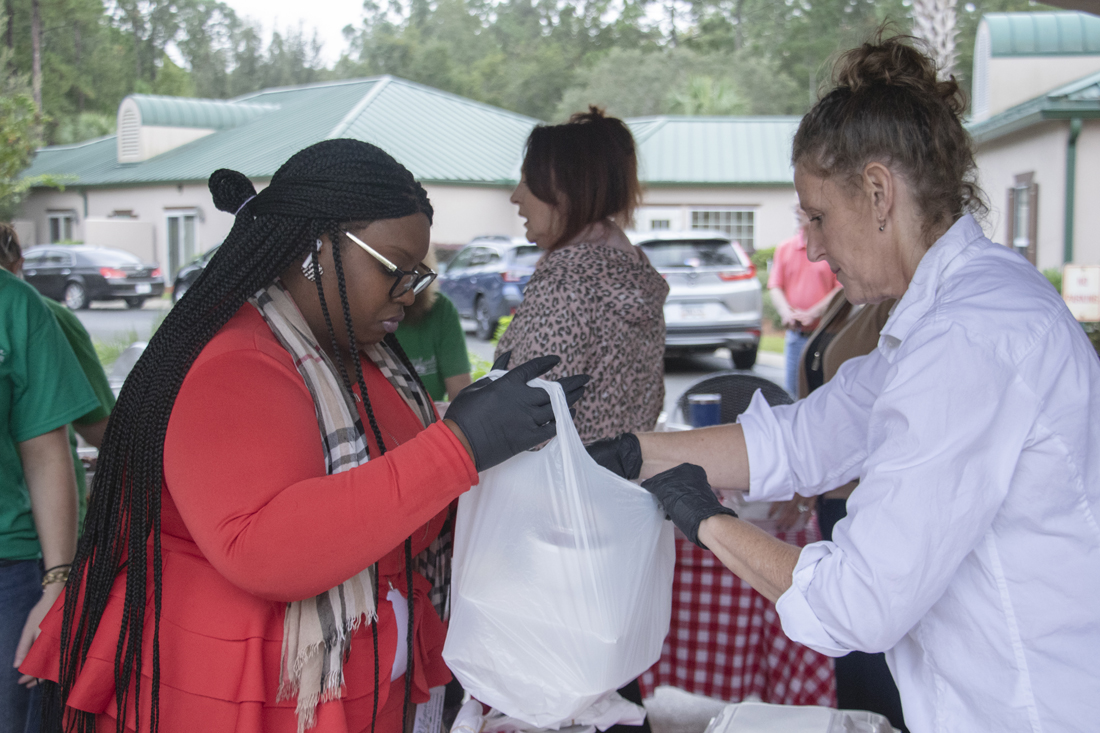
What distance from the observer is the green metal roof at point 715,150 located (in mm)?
21016

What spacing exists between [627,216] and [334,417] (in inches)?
61.2

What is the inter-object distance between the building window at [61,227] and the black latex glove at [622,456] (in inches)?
1096

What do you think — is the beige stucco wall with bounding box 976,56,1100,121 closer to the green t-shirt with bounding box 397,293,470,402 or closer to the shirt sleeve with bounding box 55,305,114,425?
the green t-shirt with bounding box 397,293,470,402

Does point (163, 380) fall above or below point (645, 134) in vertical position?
below

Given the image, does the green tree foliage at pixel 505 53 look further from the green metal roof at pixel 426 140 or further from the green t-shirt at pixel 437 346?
the green t-shirt at pixel 437 346

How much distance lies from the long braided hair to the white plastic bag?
0.13 metres

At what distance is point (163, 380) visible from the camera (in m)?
1.40

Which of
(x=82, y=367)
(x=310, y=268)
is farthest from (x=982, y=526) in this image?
(x=82, y=367)

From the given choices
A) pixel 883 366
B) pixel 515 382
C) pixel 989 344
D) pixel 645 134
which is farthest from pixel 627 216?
pixel 645 134

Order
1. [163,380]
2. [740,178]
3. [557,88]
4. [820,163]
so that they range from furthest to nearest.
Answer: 1. [557,88]
2. [740,178]
3. [820,163]
4. [163,380]

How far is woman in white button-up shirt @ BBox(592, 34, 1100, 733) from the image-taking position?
118 cm

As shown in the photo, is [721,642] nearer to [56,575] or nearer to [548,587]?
[548,587]

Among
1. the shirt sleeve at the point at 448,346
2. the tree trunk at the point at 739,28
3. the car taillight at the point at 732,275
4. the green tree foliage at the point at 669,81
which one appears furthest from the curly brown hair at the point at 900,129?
the tree trunk at the point at 739,28

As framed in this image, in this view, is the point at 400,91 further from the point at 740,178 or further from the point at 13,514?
the point at 13,514
